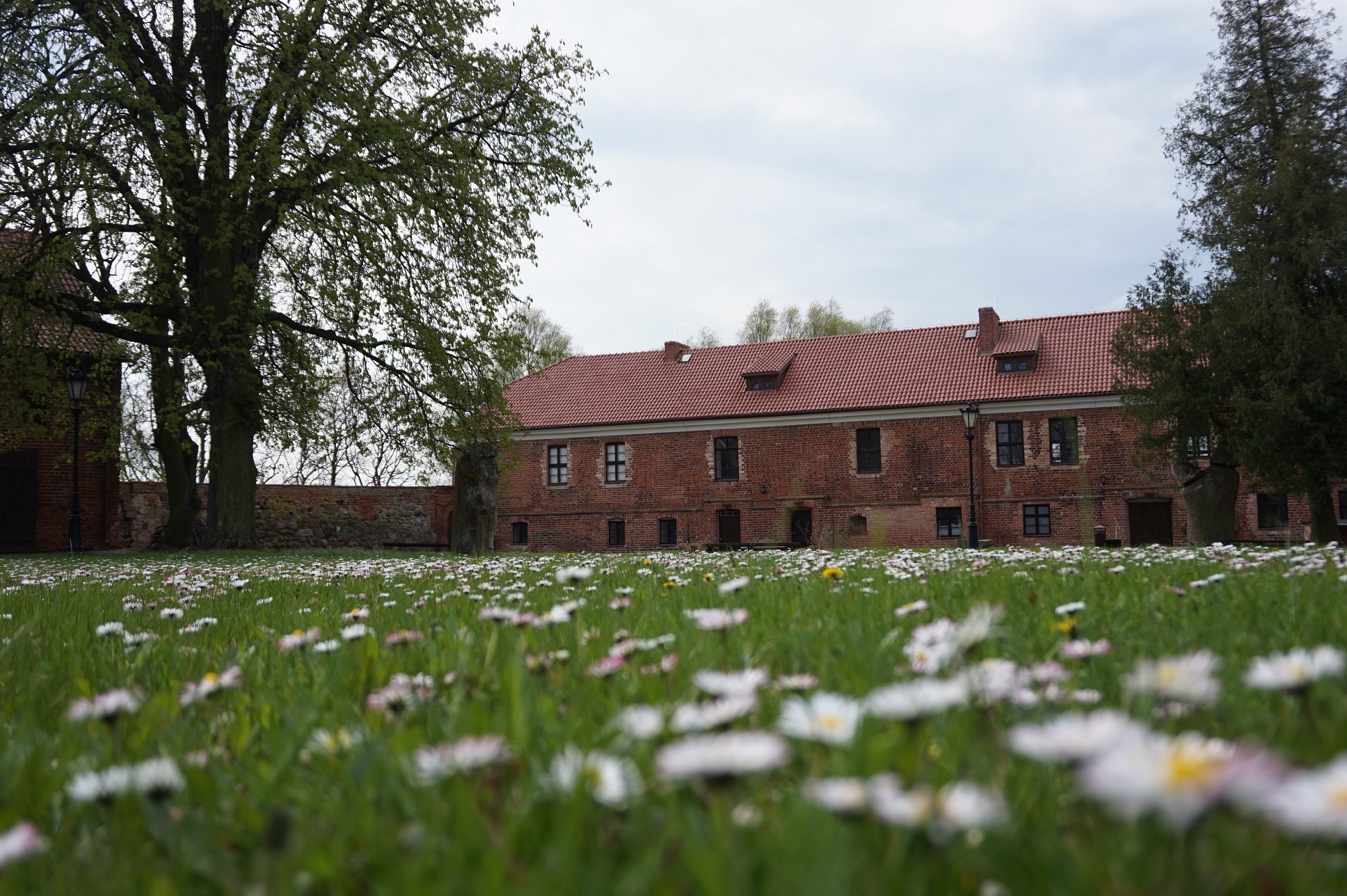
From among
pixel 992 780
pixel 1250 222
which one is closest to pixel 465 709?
pixel 992 780

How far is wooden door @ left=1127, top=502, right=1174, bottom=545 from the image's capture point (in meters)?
30.9

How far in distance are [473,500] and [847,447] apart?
55.8ft

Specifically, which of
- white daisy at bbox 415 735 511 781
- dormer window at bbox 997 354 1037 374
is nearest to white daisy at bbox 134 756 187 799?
white daisy at bbox 415 735 511 781

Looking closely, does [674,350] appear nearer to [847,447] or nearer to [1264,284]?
[847,447]

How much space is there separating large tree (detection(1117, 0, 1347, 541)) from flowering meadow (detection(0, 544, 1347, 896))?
19.4 meters

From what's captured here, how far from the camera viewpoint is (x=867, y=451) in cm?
3447

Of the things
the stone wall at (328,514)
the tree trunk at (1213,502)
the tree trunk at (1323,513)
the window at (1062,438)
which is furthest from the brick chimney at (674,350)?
the tree trunk at (1323,513)

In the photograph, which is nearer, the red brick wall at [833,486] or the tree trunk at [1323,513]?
the tree trunk at [1323,513]

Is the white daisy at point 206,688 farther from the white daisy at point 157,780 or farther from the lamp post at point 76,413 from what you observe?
the lamp post at point 76,413

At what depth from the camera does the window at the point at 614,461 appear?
123 ft

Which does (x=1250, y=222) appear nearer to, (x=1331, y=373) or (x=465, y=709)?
(x=1331, y=373)

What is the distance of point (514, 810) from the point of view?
1.26 m

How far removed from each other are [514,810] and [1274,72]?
27.4 meters

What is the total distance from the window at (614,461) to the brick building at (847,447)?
0.09 metres
